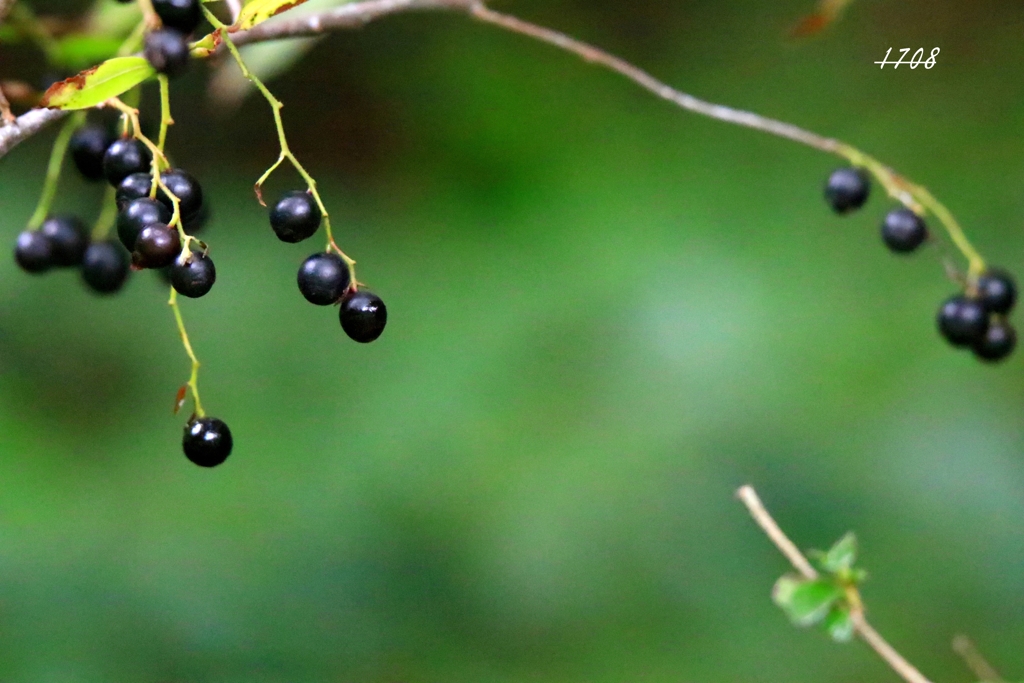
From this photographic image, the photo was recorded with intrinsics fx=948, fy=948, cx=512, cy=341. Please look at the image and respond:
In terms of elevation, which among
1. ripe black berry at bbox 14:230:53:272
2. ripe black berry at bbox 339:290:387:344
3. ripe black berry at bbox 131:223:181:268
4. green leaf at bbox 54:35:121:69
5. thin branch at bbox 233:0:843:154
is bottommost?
ripe black berry at bbox 131:223:181:268

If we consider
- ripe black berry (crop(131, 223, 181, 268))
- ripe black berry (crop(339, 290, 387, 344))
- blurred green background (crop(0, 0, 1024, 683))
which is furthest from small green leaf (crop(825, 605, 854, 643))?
blurred green background (crop(0, 0, 1024, 683))

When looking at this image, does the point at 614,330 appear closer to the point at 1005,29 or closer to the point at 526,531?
the point at 526,531

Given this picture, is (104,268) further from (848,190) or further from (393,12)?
(848,190)

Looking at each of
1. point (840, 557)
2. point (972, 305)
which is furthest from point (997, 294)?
point (840, 557)

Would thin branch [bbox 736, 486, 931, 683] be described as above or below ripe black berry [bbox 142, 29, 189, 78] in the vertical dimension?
below

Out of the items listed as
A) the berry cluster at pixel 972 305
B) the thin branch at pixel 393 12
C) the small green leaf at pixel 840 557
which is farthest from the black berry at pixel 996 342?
the small green leaf at pixel 840 557

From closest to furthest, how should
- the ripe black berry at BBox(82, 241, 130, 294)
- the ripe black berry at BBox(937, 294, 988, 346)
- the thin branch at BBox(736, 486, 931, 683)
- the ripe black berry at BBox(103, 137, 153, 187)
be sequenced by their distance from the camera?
the thin branch at BBox(736, 486, 931, 683), the ripe black berry at BBox(103, 137, 153, 187), the ripe black berry at BBox(82, 241, 130, 294), the ripe black berry at BBox(937, 294, 988, 346)

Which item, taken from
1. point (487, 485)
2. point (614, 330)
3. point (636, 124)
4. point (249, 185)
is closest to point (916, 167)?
point (636, 124)

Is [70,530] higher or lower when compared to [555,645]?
lower

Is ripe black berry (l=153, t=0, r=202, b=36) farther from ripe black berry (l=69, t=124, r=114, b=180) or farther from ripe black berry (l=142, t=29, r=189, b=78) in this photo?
ripe black berry (l=69, t=124, r=114, b=180)
